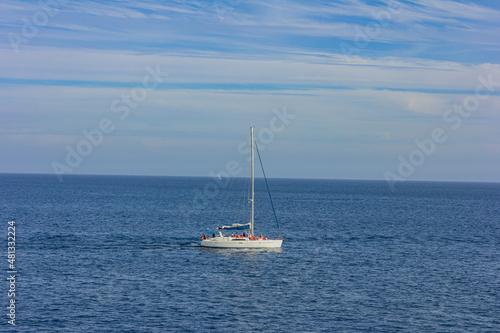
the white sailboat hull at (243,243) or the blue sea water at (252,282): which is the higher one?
the white sailboat hull at (243,243)

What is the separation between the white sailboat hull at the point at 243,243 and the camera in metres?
85.6

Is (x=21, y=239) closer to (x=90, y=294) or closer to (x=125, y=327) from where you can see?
(x=90, y=294)

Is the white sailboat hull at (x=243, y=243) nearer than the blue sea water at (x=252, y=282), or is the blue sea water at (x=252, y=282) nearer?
the blue sea water at (x=252, y=282)

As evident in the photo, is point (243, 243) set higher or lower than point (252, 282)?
higher

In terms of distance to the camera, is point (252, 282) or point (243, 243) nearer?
point (252, 282)

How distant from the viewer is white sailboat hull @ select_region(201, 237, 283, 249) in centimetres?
8556

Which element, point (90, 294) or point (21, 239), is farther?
point (21, 239)

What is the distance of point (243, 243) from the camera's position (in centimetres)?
8556

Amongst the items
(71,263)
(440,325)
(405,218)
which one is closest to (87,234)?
(71,263)

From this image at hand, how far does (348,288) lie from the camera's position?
62312mm

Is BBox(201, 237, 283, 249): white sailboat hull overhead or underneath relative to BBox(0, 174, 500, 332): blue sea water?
overhead

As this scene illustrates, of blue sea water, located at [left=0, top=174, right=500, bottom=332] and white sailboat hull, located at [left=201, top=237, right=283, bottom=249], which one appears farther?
white sailboat hull, located at [left=201, top=237, right=283, bottom=249]

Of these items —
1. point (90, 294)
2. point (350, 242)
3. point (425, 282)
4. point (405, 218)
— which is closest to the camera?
point (90, 294)

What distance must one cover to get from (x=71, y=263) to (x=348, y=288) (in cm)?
3847
